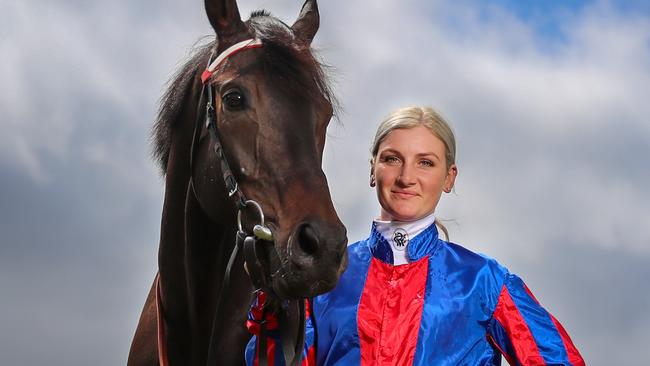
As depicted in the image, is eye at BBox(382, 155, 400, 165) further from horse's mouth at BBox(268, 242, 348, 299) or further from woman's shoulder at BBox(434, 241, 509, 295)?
horse's mouth at BBox(268, 242, 348, 299)

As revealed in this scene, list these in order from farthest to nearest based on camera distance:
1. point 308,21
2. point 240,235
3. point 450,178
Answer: point 308,21
point 450,178
point 240,235

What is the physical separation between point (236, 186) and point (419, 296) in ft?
3.21

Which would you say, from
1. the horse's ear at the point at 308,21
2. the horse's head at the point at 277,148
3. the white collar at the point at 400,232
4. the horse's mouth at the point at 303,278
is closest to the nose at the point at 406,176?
the white collar at the point at 400,232

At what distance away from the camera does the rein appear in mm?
3668

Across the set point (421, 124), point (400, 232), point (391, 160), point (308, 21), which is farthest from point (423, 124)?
point (308, 21)

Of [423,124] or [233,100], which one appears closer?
[233,100]

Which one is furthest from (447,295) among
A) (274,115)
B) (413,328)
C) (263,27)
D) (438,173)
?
(263,27)

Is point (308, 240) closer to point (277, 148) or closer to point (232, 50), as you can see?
point (277, 148)

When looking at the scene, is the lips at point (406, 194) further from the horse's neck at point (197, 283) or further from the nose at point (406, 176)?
the horse's neck at point (197, 283)

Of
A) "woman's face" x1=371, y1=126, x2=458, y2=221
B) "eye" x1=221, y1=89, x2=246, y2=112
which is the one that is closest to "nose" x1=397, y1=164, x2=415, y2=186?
"woman's face" x1=371, y1=126, x2=458, y2=221

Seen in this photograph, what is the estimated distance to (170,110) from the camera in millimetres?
4598

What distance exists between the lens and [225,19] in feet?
14.0

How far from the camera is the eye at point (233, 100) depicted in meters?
3.86

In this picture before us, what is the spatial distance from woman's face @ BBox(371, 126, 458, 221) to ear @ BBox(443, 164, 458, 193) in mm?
89
